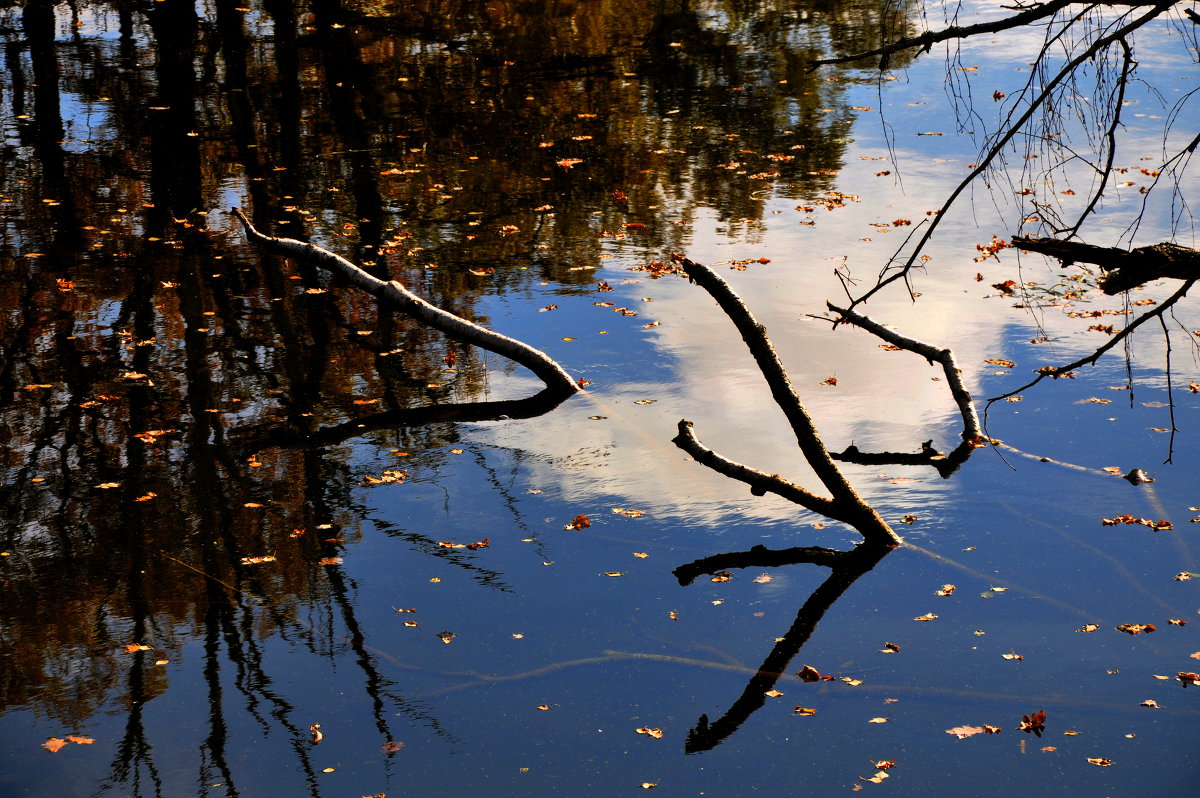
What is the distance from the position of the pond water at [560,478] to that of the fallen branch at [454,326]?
241mm

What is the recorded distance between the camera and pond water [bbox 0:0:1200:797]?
5316mm

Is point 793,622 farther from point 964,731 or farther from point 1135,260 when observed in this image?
point 1135,260

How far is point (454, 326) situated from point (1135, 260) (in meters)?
5.96

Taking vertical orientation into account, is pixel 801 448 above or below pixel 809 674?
above

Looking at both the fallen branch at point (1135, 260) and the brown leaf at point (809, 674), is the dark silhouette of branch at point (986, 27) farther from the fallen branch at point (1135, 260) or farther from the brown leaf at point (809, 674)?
the brown leaf at point (809, 674)

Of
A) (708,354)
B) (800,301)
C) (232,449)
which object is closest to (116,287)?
(232,449)

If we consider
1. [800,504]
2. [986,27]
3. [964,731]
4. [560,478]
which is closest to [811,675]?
[964,731]

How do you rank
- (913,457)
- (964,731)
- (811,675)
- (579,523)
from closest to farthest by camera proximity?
(964,731), (811,675), (579,523), (913,457)

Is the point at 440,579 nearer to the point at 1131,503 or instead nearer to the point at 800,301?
the point at 1131,503

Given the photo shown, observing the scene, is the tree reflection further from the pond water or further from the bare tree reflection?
the bare tree reflection

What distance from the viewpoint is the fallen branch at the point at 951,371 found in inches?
317

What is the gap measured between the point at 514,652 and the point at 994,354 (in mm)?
5296

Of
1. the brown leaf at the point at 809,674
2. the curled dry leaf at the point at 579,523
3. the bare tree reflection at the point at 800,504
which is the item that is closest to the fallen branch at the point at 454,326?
the bare tree reflection at the point at 800,504

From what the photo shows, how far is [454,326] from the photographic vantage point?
29.8 ft
